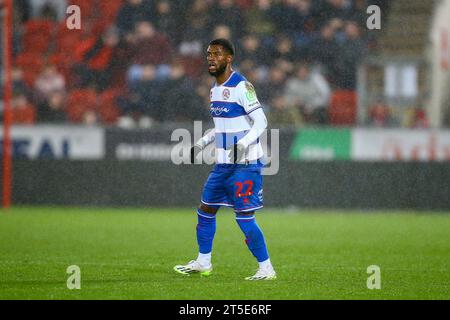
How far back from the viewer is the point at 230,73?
958cm

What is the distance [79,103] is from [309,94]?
4524mm

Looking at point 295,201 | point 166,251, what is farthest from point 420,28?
point 166,251

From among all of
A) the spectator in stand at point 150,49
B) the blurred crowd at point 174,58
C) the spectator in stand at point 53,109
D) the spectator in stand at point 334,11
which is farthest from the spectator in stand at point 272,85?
the spectator in stand at point 53,109

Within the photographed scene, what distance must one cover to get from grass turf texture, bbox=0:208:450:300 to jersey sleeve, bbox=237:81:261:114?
5.38 feet

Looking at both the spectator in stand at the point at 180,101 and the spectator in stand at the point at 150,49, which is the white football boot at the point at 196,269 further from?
the spectator in stand at the point at 150,49

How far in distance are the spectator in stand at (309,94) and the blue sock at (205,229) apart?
9863 millimetres

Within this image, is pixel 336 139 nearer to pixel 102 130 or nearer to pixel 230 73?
pixel 102 130

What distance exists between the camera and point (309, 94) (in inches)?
774

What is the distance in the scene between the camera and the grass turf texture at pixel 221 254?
8.66m

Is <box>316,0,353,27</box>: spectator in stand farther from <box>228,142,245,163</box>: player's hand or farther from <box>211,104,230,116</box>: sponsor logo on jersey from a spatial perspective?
<box>228,142,245,163</box>: player's hand

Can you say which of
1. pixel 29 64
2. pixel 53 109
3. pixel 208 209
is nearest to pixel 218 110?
pixel 208 209

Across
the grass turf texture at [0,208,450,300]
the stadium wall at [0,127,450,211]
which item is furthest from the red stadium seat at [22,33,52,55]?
the grass turf texture at [0,208,450,300]

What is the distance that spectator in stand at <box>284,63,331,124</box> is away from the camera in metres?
19.5
